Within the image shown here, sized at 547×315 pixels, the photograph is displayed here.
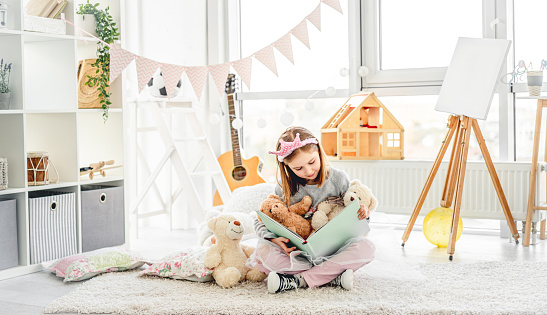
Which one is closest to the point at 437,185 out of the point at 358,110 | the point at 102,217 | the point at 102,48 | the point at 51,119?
the point at 358,110

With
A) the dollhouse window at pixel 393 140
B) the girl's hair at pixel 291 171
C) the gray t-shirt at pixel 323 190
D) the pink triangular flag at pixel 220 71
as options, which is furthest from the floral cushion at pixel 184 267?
the dollhouse window at pixel 393 140

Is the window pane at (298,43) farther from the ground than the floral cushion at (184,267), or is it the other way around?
the window pane at (298,43)

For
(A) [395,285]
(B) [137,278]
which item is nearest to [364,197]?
(A) [395,285]

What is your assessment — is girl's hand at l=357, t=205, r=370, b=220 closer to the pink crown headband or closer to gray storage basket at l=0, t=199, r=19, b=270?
the pink crown headband

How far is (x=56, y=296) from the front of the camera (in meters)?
2.34

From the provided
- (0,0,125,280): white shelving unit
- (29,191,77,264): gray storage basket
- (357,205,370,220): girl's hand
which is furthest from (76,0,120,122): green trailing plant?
(357,205,370,220): girl's hand

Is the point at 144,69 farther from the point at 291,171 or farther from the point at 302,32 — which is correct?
the point at 291,171

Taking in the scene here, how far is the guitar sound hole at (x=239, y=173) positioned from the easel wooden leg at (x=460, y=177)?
127 centimetres

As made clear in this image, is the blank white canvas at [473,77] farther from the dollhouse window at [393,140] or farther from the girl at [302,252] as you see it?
the girl at [302,252]

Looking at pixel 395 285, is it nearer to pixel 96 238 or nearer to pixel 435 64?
pixel 96 238

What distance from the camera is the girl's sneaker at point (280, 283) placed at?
7.27ft

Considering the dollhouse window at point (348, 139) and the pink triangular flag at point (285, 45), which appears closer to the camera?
the pink triangular flag at point (285, 45)

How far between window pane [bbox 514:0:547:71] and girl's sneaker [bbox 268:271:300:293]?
198cm

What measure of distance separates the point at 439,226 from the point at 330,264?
104 cm
